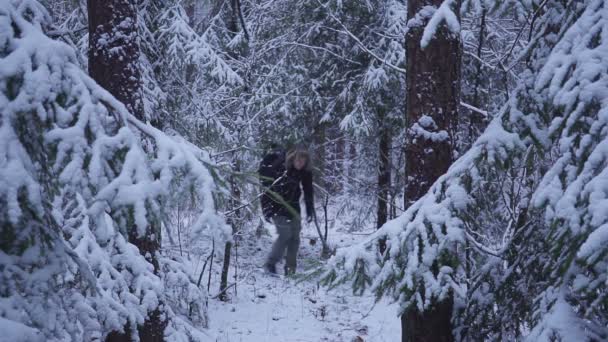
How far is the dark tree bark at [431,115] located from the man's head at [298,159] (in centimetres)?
438

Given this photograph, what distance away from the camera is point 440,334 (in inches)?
148

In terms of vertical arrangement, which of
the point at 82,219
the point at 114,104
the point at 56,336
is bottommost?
the point at 56,336

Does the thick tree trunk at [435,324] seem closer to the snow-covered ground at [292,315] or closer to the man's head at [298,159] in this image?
the snow-covered ground at [292,315]

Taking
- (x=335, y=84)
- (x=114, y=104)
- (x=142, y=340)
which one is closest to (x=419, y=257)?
(x=114, y=104)

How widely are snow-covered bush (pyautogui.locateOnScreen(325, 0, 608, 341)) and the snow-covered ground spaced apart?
256 centimetres

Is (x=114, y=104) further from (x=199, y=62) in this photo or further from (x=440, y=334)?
(x=199, y=62)

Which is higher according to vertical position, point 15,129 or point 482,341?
point 15,129

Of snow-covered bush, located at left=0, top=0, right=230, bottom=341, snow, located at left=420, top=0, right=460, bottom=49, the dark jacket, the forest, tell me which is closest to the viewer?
snow-covered bush, located at left=0, top=0, right=230, bottom=341

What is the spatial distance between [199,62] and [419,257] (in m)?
6.07

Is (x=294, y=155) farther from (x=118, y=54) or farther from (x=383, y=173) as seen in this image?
(x=118, y=54)

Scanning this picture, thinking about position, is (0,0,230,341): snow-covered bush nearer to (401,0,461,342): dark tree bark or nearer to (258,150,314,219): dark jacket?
(401,0,461,342): dark tree bark

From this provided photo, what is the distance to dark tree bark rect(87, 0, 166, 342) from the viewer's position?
13.9 feet

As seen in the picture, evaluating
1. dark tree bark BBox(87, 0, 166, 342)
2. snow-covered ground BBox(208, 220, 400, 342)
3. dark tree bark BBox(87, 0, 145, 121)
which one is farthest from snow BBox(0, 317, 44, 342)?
snow-covered ground BBox(208, 220, 400, 342)

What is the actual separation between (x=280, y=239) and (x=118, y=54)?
16.8 feet
